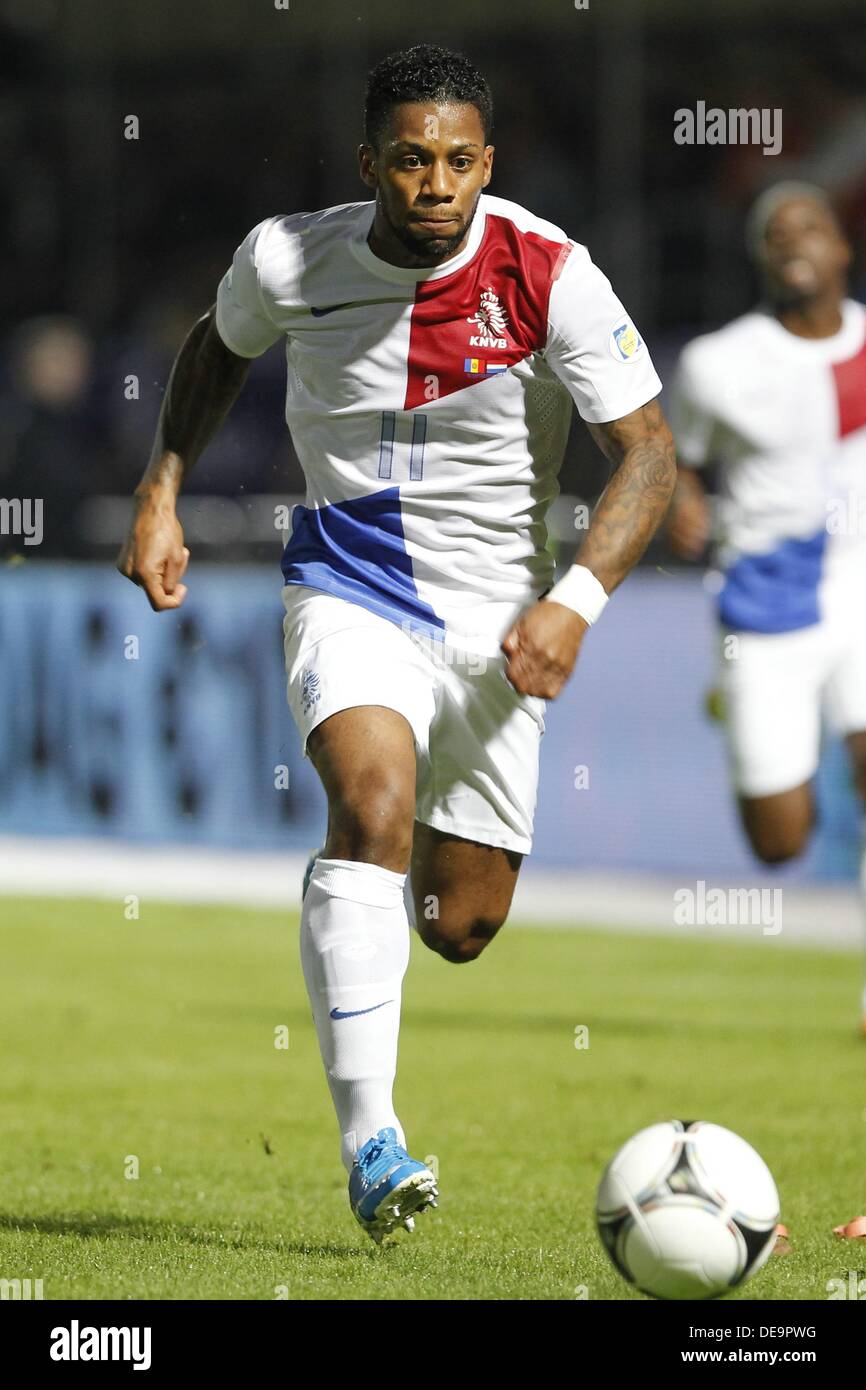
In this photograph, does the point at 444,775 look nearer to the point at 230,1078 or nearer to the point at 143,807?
the point at 230,1078

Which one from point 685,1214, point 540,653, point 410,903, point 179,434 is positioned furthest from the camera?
point 410,903

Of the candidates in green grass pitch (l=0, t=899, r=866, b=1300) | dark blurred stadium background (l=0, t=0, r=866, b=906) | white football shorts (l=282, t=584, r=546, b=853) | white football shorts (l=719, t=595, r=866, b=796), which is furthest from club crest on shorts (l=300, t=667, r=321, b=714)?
dark blurred stadium background (l=0, t=0, r=866, b=906)

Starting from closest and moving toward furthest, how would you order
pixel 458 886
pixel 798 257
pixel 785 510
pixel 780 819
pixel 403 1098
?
pixel 458 886 < pixel 403 1098 < pixel 780 819 < pixel 785 510 < pixel 798 257

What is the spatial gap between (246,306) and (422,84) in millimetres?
684

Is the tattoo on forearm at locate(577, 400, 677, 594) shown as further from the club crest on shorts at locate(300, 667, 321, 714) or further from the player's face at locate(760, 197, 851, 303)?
the player's face at locate(760, 197, 851, 303)

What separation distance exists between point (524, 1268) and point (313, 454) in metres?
1.90

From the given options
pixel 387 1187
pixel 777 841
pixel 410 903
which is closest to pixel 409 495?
pixel 410 903

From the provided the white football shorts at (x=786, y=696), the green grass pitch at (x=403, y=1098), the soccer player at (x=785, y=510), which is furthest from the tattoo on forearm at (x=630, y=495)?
the white football shorts at (x=786, y=696)

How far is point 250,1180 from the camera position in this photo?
580cm

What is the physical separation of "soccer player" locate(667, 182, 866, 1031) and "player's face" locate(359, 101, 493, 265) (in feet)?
13.3

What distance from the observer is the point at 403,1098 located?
285 inches

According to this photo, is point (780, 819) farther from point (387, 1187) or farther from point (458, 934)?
point (387, 1187)

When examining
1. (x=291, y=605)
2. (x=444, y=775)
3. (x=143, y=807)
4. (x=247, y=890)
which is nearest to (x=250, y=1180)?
(x=444, y=775)
